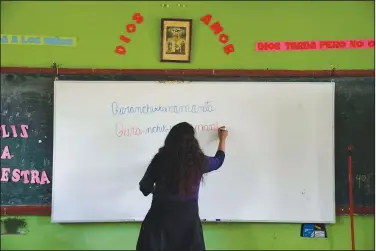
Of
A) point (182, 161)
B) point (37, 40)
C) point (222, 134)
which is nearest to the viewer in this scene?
point (182, 161)

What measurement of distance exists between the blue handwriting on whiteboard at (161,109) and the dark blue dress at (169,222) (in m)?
0.56

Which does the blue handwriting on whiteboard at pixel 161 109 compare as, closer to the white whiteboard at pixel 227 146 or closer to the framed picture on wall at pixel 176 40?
the white whiteboard at pixel 227 146

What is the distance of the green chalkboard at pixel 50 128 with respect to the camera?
2176mm

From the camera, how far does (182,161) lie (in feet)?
5.33

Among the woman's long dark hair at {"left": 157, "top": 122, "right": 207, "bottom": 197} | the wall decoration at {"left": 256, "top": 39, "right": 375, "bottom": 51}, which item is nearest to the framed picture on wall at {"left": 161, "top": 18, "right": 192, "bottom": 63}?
the wall decoration at {"left": 256, "top": 39, "right": 375, "bottom": 51}

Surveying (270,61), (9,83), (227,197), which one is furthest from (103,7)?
(227,197)

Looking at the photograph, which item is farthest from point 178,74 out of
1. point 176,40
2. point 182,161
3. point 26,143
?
point 26,143

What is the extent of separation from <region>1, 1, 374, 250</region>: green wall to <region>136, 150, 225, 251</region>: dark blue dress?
576 mm

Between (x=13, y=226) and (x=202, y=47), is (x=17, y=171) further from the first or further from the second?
(x=202, y=47)

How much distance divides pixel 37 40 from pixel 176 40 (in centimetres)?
84

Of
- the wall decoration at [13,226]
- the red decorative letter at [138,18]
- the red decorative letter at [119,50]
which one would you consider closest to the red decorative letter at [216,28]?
the red decorative letter at [138,18]

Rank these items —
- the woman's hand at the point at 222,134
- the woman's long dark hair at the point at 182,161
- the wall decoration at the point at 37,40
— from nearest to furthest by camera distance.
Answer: the woman's long dark hair at the point at 182,161
the woman's hand at the point at 222,134
the wall decoration at the point at 37,40

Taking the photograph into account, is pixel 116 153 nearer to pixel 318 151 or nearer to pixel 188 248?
pixel 188 248

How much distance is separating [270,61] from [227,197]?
0.86 metres
